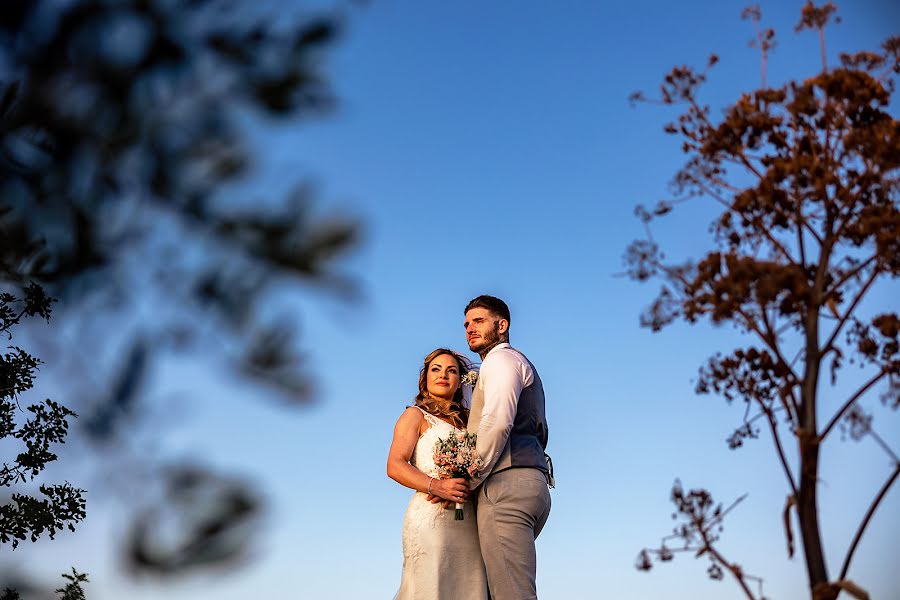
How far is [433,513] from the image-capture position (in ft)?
21.6

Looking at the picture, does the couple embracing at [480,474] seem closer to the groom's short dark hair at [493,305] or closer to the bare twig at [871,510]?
the groom's short dark hair at [493,305]

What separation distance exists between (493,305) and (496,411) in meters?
1.02

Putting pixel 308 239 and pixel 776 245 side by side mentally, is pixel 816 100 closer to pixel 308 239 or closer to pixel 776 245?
pixel 776 245

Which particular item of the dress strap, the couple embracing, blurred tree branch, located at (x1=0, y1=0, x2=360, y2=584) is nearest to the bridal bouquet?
the couple embracing

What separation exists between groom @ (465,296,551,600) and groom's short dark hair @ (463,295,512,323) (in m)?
0.40

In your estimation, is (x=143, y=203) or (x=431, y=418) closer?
(x=143, y=203)

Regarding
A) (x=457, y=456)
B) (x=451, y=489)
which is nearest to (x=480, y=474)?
(x=457, y=456)

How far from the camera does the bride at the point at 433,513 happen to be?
21.1ft

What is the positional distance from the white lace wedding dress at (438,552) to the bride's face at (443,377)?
0.42 m

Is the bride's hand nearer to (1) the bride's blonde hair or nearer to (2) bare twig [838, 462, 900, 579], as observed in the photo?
(1) the bride's blonde hair

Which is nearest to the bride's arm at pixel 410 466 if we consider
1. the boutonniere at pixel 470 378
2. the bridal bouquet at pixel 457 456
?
the bridal bouquet at pixel 457 456

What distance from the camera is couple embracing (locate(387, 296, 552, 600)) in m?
5.89

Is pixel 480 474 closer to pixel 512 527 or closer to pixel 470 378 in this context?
pixel 512 527

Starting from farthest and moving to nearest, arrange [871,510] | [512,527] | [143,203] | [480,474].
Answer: [480,474] → [512,527] → [871,510] → [143,203]
